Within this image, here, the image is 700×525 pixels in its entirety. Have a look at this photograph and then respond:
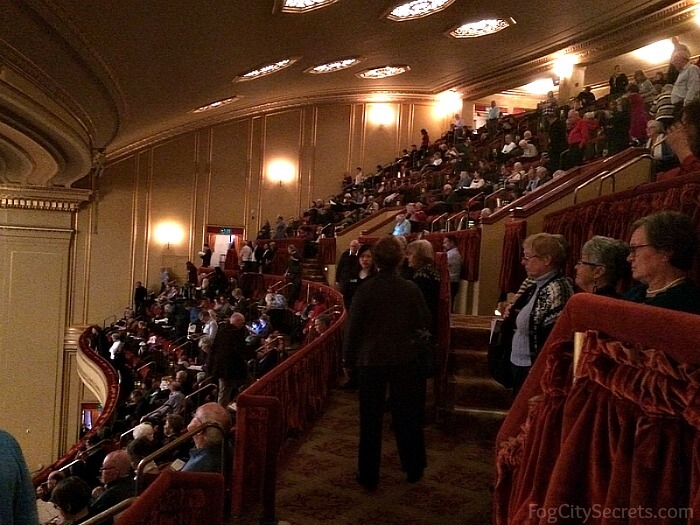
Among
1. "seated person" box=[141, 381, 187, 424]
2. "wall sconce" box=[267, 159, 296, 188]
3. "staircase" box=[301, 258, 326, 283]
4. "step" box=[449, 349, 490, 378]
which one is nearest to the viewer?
"step" box=[449, 349, 490, 378]

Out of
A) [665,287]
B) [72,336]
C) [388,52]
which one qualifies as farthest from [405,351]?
[72,336]

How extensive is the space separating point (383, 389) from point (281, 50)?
33.6 feet

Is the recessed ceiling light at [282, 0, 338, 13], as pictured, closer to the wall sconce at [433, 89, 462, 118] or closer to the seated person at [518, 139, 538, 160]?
the seated person at [518, 139, 538, 160]

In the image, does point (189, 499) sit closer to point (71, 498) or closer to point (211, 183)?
point (71, 498)

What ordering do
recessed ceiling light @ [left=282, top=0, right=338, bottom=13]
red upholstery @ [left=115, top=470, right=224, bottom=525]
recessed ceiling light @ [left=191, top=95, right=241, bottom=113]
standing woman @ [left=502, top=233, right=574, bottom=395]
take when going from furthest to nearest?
recessed ceiling light @ [left=191, top=95, right=241, bottom=113], recessed ceiling light @ [left=282, top=0, right=338, bottom=13], standing woman @ [left=502, top=233, right=574, bottom=395], red upholstery @ [left=115, top=470, right=224, bottom=525]

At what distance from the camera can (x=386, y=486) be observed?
3307 millimetres

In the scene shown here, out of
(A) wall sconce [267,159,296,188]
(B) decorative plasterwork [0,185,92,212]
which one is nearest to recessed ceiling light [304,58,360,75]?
(A) wall sconce [267,159,296,188]

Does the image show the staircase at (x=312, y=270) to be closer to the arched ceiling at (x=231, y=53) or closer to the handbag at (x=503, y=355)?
the arched ceiling at (x=231, y=53)

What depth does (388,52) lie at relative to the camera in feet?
49.9

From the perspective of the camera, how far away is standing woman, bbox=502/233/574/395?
2684 mm

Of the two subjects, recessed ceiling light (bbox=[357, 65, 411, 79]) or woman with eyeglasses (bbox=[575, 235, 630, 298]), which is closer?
woman with eyeglasses (bbox=[575, 235, 630, 298])

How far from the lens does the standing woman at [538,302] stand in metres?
2.68

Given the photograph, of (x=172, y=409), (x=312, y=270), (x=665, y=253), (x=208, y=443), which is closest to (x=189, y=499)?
(x=208, y=443)

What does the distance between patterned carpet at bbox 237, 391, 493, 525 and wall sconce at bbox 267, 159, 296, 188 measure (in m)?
15.1
